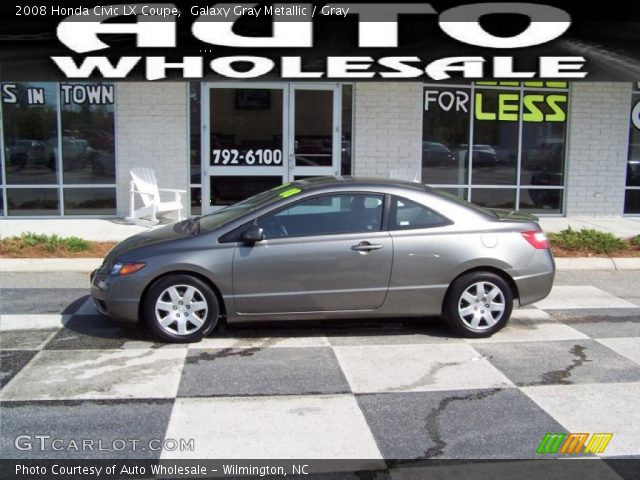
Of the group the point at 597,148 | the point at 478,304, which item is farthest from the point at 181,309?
the point at 597,148

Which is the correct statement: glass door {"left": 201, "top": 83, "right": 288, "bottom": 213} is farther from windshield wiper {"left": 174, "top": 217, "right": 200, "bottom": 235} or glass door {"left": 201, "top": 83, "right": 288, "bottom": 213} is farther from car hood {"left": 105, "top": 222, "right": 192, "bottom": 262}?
car hood {"left": 105, "top": 222, "right": 192, "bottom": 262}

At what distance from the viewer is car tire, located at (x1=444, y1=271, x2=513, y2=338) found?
640 centimetres

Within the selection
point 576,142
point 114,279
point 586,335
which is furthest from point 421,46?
point 114,279

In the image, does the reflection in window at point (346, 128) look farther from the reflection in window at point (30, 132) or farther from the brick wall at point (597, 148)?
the reflection in window at point (30, 132)

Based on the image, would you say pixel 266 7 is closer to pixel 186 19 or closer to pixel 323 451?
pixel 186 19

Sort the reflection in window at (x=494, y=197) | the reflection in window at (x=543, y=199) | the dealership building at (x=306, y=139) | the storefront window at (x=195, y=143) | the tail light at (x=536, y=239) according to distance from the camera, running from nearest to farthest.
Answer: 1. the tail light at (x=536, y=239)
2. the dealership building at (x=306, y=139)
3. the storefront window at (x=195, y=143)
4. the reflection in window at (x=494, y=197)
5. the reflection in window at (x=543, y=199)

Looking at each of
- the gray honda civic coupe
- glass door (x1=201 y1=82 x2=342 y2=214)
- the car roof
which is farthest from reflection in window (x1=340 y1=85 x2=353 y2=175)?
the gray honda civic coupe

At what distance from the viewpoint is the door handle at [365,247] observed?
20.5 ft

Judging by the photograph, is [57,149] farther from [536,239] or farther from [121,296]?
[536,239]

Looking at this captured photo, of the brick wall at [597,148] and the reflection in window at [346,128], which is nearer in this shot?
the reflection in window at [346,128]

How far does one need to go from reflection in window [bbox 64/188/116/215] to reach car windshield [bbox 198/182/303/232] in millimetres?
7242

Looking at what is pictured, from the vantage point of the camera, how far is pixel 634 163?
1477 centimetres

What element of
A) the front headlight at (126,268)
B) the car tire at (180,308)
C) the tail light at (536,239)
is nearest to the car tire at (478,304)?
the tail light at (536,239)

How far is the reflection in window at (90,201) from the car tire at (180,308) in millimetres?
8032
